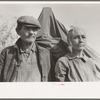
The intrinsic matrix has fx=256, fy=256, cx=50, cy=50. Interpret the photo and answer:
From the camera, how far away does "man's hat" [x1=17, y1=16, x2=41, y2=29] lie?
150cm

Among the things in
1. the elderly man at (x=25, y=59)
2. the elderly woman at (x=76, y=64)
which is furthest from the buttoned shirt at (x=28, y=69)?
the elderly woman at (x=76, y=64)

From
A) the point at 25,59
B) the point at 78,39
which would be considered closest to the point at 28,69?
the point at 25,59

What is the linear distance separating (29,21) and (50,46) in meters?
0.20

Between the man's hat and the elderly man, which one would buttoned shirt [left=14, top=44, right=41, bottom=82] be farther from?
the man's hat

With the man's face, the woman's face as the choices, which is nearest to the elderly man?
the man's face

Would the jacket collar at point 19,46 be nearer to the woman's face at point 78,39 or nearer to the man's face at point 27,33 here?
the man's face at point 27,33

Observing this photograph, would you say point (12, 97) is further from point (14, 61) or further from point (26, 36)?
point (26, 36)

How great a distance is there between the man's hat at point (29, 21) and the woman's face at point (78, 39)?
0.22m

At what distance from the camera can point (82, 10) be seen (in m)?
1.62

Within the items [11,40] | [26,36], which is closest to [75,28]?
[26,36]

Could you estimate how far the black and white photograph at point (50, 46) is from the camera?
150 cm

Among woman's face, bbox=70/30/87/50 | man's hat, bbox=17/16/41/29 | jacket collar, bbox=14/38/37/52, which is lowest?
jacket collar, bbox=14/38/37/52

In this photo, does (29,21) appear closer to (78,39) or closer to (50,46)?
(50,46)

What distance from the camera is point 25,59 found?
1.52 m
